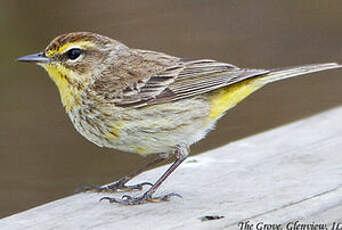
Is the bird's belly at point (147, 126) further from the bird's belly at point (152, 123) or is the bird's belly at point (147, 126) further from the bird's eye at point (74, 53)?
the bird's eye at point (74, 53)

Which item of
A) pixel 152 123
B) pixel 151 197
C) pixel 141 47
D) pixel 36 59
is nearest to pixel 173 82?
pixel 152 123

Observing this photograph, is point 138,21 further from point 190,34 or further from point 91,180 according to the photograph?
point 91,180

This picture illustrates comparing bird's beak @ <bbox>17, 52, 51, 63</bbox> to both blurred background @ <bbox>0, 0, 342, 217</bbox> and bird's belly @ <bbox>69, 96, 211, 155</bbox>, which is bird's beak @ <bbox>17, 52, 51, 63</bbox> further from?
blurred background @ <bbox>0, 0, 342, 217</bbox>

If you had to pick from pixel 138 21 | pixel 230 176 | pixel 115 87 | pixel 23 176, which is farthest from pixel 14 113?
pixel 230 176

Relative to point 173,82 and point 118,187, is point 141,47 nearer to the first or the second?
point 173,82

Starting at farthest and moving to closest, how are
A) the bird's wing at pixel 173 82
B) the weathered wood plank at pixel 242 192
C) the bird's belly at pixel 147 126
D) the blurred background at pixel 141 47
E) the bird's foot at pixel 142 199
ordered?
the blurred background at pixel 141 47 < the bird's wing at pixel 173 82 < the bird's belly at pixel 147 126 < the bird's foot at pixel 142 199 < the weathered wood plank at pixel 242 192

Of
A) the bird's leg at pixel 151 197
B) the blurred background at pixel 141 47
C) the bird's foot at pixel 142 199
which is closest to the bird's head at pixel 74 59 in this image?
the bird's leg at pixel 151 197

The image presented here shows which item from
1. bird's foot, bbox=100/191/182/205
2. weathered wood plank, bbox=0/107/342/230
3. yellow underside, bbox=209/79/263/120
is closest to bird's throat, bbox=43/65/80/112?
weathered wood plank, bbox=0/107/342/230
